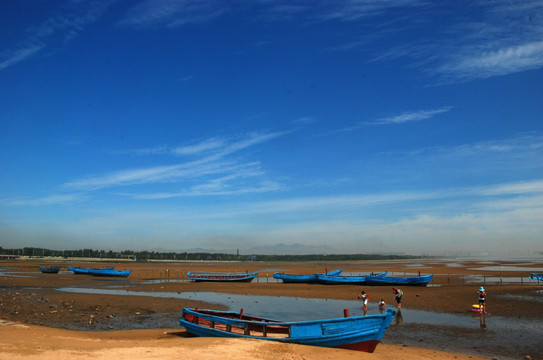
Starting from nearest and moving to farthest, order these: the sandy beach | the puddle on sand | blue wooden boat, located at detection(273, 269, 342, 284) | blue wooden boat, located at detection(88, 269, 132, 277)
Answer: the sandy beach, the puddle on sand, blue wooden boat, located at detection(273, 269, 342, 284), blue wooden boat, located at detection(88, 269, 132, 277)

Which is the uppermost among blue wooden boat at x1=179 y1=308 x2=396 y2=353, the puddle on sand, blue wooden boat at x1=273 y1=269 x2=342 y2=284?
blue wooden boat at x1=179 y1=308 x2=396 y2=353

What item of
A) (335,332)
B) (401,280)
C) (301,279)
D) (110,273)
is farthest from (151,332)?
(110,273)

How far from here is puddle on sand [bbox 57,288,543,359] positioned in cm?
1545

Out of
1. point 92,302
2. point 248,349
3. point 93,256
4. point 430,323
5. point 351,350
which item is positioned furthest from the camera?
point 93,256

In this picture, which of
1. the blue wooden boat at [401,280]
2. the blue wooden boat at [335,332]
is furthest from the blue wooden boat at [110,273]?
the blue wooden boat at [335,332]

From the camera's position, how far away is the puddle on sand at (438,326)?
50.7 feet

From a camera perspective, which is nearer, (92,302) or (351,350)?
(351,350)

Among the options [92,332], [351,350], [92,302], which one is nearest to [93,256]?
[92,302]

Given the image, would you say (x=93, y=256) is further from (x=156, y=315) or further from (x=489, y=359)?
(x=489, y=359)

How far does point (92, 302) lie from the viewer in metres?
27.3

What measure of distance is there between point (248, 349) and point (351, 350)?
153 inches

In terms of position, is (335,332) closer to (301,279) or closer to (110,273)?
(301,279)

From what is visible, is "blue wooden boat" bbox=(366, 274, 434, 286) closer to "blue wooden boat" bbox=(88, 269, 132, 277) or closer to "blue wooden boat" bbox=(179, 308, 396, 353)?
"blue wooden boat" bbox=(179, 308, 396, 353)

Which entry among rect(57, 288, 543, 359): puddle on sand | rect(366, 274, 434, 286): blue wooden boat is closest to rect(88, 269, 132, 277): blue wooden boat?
rect(57, 288, 543, 359): puddle on sand
